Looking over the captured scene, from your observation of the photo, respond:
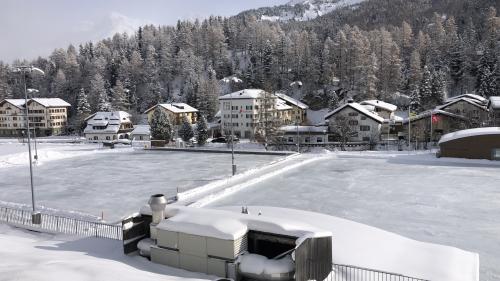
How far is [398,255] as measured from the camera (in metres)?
14.8

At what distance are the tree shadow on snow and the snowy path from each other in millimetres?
8637

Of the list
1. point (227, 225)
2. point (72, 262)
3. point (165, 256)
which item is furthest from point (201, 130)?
point (72, 262)

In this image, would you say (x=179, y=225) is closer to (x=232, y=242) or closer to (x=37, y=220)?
(x=232, y=242)

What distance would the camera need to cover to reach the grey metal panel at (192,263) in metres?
12.7

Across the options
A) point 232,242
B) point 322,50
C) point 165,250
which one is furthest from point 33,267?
point 322,50

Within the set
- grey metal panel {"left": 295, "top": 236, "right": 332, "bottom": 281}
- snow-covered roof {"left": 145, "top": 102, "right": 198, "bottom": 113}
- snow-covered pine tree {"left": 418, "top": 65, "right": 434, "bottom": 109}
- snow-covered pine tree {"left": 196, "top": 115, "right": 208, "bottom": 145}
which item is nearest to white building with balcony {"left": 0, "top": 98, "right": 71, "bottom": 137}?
snow-covered roof {"left": 145, "top": 102, "right": 198, "bottom": 113}

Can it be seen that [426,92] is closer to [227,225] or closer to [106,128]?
A: [106,128]

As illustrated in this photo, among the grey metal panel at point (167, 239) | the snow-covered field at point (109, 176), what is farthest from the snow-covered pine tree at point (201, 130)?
the grey metal panel at point (167, 239)

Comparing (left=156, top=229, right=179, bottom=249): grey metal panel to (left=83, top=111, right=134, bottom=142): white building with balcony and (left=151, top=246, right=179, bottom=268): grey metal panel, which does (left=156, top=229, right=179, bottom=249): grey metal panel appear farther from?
(left=83, top=111, right=134, bottom=142): white building with balcony

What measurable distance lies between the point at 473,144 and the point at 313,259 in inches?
1293

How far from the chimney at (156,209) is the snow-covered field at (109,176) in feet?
27.7

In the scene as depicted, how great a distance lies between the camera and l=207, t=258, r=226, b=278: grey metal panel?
40.6ft

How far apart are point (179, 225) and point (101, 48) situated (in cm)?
14366

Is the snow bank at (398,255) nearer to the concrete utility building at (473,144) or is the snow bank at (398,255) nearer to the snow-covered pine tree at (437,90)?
the concrete utility building at (473,144)
